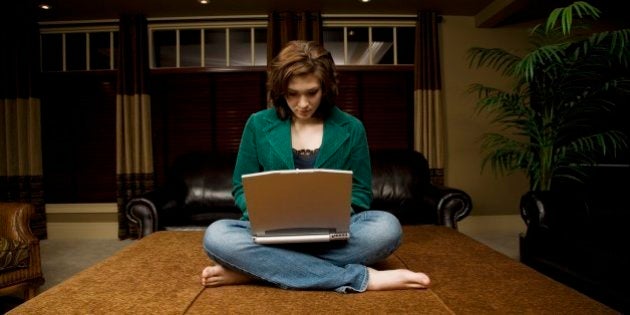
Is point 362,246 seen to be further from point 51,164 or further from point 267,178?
point 51,164

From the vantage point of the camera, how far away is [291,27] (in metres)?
3.94

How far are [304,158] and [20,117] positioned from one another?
3807 mm

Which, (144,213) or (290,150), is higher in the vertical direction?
(290,150)

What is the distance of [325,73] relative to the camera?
4.33ft

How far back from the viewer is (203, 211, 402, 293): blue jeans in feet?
3.67

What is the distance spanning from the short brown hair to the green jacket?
10 centimetres

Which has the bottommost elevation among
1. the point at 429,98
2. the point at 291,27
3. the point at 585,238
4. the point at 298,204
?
the point at 585,238

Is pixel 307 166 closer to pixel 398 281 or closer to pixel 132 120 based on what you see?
pixel 398 281

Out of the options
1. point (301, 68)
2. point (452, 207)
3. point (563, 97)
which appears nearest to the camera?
point (301, 68)

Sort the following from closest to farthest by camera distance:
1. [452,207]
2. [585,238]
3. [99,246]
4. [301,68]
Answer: [301,68] < [585,238] < [452,207] < [99,246]

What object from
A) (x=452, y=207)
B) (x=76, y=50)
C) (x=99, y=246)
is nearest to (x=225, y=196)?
(x=452, y=207)

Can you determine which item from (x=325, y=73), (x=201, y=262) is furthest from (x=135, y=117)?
(x=325, y=73)

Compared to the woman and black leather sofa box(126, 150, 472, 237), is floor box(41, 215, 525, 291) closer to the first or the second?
black leather sofa box(126, 150, 472, 237)

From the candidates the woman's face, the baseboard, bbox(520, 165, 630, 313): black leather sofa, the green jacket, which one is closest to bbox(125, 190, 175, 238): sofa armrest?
the green jacket
